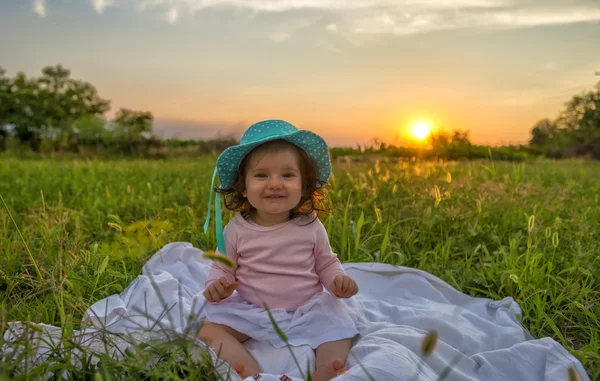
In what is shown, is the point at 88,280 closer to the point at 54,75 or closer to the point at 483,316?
the point at 483,316

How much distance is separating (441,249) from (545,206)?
130 cm

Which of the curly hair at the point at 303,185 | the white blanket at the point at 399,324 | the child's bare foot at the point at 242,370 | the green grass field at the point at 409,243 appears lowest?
the child's bare foot at the point at 242,370

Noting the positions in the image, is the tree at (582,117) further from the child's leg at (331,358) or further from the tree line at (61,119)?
the child's leg at (331,358)

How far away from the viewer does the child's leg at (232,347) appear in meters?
2.04

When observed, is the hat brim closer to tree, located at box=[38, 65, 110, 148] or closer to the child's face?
the child's face

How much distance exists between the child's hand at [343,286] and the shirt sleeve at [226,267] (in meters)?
0.49

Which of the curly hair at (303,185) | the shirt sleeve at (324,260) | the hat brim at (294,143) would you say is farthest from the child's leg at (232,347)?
the hat brim at (294,143)

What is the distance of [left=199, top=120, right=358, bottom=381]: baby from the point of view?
225 cm

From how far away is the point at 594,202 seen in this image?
4.88 metres

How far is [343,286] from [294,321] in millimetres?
266

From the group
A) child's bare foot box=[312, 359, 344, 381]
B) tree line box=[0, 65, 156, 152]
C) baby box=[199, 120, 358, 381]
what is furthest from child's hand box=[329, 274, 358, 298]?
tree line box=[0, 65, 156, 152]

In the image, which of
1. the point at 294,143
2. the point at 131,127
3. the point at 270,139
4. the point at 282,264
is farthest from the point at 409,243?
the point at 131,127

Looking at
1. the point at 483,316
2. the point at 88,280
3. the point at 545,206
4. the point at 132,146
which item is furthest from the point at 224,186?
the point at 132,146

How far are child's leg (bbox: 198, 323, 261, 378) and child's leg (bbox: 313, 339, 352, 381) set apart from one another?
26 cm
